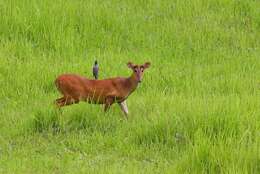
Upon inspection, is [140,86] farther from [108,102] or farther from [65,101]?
[65,101]

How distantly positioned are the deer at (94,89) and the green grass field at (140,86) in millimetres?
183

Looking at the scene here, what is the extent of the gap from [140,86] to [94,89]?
2171 mm

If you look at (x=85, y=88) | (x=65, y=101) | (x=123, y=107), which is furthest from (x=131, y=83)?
(x=65, y=101)

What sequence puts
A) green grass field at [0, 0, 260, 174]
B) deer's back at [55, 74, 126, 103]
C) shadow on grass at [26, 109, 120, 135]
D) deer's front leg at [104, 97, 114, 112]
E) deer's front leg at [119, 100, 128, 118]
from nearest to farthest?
green grass field at [0, 0, 260, 174]
shadow on grass at [26, 109, 120, 135]
deer's back at [55, 74, 126, 103]
deer's front leg at [104, 97, 114, 112]
deer's front leg at [119, 100, 128, 118]

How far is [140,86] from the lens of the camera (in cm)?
1112

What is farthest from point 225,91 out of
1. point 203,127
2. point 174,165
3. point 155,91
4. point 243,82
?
point 174,165

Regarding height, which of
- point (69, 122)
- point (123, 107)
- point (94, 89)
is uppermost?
point (94, 89)

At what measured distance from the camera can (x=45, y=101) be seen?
33.1ft

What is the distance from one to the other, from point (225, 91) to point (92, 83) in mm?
2711

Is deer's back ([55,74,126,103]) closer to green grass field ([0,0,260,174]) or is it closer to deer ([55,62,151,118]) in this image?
deer ([55,62,151,118])

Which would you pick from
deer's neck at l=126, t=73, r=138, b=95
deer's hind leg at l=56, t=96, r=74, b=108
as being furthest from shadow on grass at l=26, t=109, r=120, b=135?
deer's neck at l=126, t=73, r=138, b=95

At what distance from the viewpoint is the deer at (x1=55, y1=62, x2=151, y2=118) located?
9.03m

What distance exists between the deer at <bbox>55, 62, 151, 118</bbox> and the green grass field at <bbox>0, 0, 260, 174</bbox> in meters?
0.18

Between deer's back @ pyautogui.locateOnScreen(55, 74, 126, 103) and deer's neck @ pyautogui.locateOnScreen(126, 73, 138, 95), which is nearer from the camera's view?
deer's back @ pyautogui.locateOnScreen(55, 74, 126, 103)
